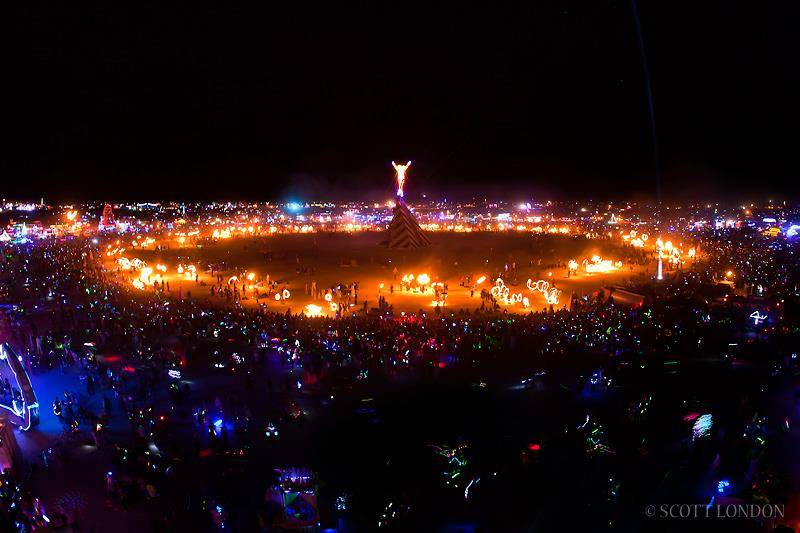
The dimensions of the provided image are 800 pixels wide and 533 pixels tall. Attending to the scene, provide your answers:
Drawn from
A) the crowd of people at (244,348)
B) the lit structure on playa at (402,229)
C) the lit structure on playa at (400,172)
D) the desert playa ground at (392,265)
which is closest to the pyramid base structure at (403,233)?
the lit structure on playa at (402,229)

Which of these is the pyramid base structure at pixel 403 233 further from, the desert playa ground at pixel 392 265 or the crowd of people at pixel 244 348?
the crowd of people at pixel 244 348

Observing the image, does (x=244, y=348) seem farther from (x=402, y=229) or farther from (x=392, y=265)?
(x=402, y=229)

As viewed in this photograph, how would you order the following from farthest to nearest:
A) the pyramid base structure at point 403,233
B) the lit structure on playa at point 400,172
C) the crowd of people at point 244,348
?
the lit structure on playa at point 400,172
the pyramid base structure at point 403,233
the crowd of people at point 244,348

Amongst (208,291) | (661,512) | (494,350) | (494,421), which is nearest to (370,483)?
(494,421)

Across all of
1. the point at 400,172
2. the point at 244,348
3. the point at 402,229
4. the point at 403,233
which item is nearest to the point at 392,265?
the point at 403,233

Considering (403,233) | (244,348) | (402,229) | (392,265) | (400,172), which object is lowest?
(244,348)
